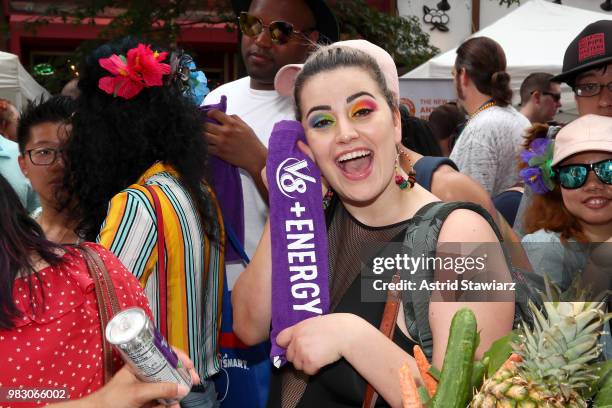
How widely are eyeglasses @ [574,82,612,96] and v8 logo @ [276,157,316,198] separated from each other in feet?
7.14

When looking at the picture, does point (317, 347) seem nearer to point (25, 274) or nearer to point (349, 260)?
point (349, 260)

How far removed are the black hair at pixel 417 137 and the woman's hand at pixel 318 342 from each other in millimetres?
1668

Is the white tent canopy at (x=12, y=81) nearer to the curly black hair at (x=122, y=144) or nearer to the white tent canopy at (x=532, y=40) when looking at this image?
the white tent canopy at (x=532, y=40)

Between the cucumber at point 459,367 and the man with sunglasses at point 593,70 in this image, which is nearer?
the cucumber at point 459,367

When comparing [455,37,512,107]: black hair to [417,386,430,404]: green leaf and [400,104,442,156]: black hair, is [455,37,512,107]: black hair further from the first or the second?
[417,386,430,404]: green leaf

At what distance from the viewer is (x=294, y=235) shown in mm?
2391

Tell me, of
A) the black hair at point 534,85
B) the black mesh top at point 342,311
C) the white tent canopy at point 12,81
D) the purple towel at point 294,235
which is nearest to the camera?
the black mesh top at point 342,311

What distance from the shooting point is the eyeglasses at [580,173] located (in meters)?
3.25

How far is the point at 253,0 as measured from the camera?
13.2 ft

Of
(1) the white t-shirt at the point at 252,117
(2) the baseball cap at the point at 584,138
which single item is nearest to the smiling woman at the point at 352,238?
(2) the baseball cap at the point at 584,138

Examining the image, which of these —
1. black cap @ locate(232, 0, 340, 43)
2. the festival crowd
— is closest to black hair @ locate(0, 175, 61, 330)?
the festival crowd

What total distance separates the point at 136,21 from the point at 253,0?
6591 millimetres

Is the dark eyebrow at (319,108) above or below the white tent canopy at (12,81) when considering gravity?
above

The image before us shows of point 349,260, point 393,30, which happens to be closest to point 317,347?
point 349,260
